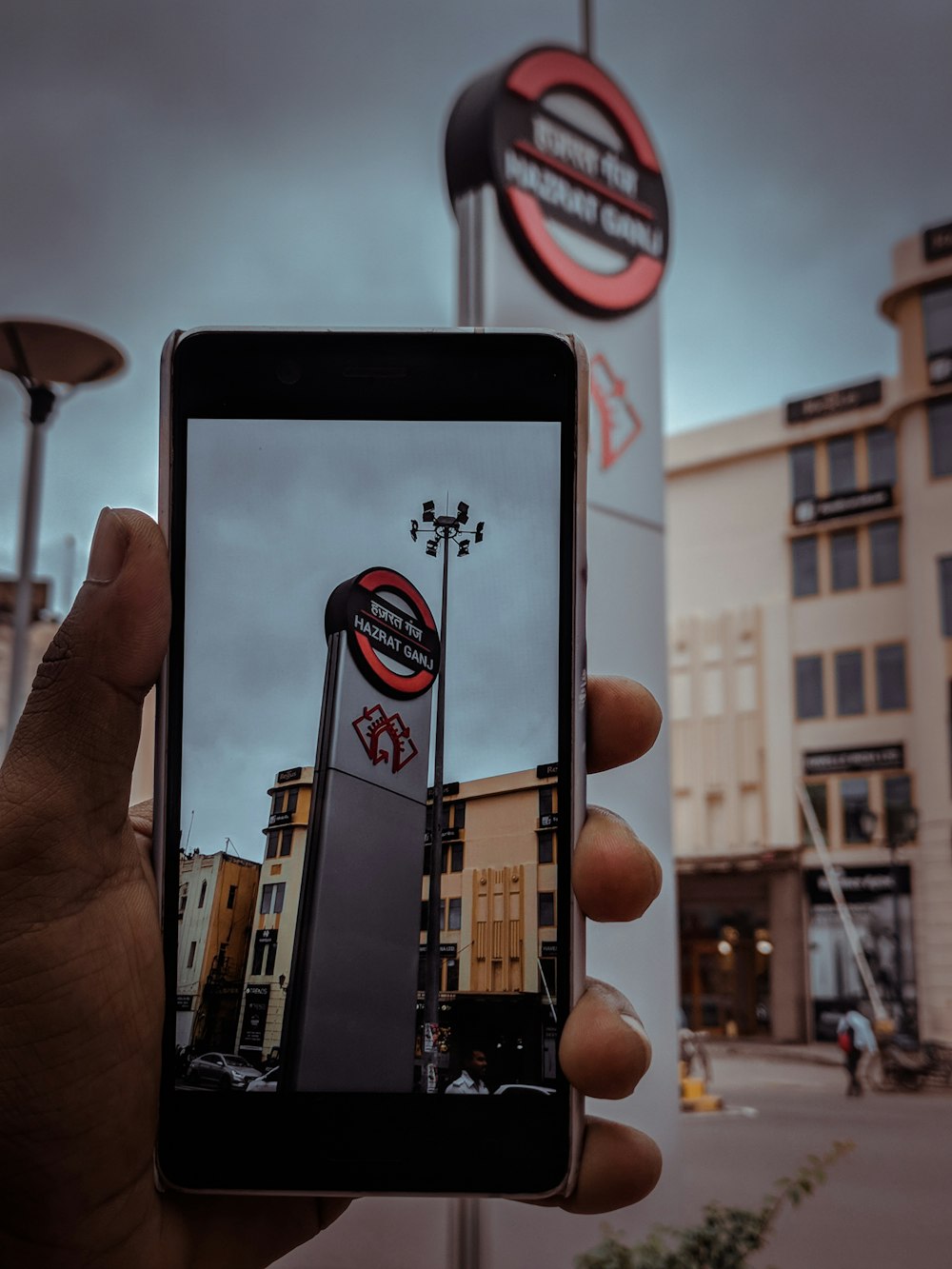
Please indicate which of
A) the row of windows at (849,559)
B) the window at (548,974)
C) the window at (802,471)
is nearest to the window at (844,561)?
the row of windows at (849,559)

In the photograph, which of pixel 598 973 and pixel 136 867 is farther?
pixel 598 973

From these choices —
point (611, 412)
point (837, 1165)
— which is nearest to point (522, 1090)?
point (611, 412)

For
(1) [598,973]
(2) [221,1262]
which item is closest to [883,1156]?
(1) [598,973]

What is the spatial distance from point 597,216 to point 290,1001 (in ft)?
12.6

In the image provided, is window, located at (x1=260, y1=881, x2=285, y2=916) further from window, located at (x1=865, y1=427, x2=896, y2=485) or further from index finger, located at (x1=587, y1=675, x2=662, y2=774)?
window, located at (x1=865, y1=427, x2=896, y2=485)

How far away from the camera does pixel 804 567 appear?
21.0m

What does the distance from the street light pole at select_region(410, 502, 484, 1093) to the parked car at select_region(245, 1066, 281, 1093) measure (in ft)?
0.44

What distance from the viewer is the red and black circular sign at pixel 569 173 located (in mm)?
4227

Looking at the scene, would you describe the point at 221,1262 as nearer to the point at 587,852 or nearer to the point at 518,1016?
the point at 518,1016

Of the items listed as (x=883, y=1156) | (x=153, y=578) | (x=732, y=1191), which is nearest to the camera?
(x=153, y=578)

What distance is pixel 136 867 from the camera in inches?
49.1

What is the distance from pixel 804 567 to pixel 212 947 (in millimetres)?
20598

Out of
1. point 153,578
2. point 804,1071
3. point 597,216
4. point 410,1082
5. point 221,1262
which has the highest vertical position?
point 597,216

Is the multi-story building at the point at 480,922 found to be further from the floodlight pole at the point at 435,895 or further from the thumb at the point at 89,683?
the thumb at the point at 89,683
